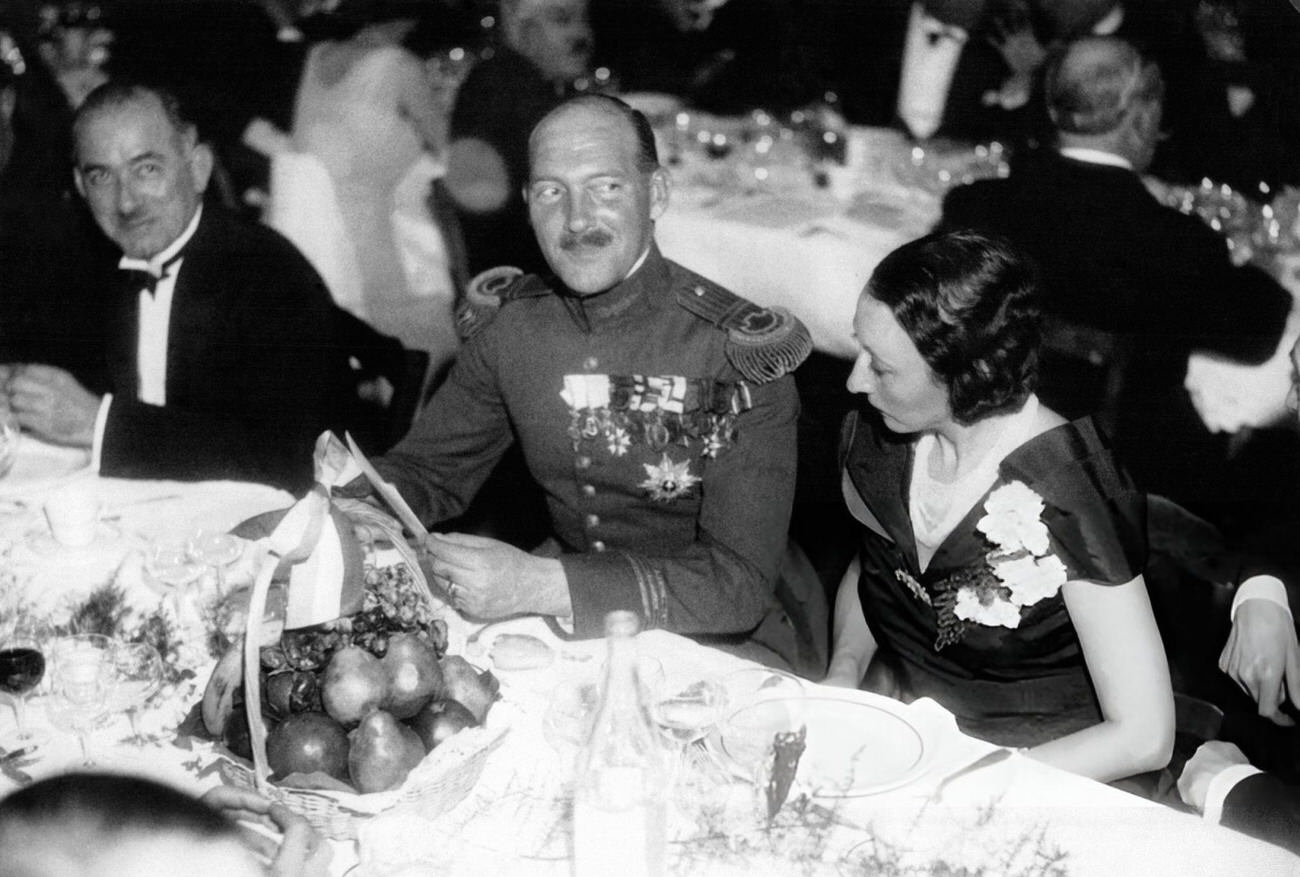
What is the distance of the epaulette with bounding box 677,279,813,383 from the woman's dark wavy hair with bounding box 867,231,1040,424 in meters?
0.38

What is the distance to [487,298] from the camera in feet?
8.88

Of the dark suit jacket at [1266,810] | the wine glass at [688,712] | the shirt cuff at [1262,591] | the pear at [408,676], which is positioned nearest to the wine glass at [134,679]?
the pear at [408,676]

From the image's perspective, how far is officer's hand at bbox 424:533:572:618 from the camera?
189 centimetres

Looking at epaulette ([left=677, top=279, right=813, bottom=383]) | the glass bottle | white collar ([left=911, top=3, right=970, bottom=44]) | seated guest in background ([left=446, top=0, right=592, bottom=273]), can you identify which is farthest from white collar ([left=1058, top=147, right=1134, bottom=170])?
the glass bottle

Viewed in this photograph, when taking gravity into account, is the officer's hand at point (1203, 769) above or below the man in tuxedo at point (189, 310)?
below

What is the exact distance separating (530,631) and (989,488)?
0.79m

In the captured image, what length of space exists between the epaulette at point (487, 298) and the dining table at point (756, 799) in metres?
0.97

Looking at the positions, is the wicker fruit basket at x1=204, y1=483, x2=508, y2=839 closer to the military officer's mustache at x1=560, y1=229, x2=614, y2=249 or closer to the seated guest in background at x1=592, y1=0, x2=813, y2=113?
the military officer's mustache at x1=560, y1=229, x2=614, y2=249

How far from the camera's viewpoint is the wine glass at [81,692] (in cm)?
155

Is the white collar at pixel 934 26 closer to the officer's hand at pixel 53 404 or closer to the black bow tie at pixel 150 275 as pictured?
the black bow tie at pixel 150 275

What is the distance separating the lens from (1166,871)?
1.35 metres

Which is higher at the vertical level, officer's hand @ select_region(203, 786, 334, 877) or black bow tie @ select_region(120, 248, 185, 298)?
black bow tie @ select_region(120, 248, 185, 298)

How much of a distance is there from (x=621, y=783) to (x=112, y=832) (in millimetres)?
574

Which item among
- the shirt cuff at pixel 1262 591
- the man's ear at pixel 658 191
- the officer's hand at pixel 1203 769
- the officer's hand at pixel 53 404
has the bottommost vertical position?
the officer's hand at pixel 1203 769
